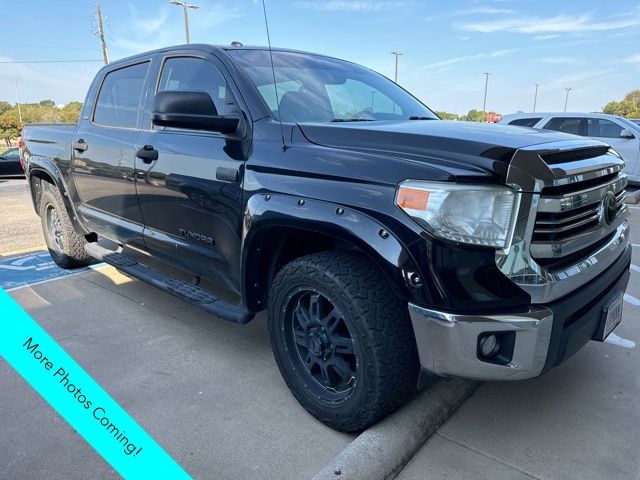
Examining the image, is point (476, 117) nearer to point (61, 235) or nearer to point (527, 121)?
point (527, 121)

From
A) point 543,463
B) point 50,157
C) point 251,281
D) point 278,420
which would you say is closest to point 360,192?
point 251,281

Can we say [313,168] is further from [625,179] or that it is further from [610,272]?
[625,179]

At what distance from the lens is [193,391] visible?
270 centimetres

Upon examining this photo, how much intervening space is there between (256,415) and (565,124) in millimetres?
9951

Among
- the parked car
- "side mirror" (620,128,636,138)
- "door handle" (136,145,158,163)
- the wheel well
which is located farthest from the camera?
the parked car

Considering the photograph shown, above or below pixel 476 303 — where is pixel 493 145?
above

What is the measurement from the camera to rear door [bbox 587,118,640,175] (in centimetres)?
998

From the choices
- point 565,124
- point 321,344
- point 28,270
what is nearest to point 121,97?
point 28,270

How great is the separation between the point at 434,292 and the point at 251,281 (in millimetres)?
1116

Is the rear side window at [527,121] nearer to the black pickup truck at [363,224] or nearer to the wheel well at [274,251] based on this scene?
the black pickup truck at [363,224]

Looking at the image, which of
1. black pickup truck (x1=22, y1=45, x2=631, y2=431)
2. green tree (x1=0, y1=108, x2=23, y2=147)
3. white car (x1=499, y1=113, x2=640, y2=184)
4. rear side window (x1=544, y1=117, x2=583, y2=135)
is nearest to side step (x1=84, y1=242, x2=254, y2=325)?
black pickup truck (x1=22, y1=45, x2=631, y2=431)

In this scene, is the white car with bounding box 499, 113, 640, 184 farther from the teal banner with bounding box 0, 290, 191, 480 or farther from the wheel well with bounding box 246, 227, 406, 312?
the teal banner with bounding box 0, 290, 191, 480

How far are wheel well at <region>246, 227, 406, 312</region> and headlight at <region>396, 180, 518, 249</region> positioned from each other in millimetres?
600

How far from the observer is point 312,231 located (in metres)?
2.22
